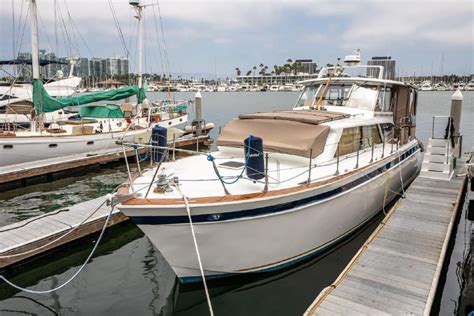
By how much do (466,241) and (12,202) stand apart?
14.0m

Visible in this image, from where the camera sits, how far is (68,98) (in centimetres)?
2002

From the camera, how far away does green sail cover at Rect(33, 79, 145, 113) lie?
17.5 m

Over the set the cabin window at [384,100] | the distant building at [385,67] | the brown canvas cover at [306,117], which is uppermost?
the distant building at [385,67]

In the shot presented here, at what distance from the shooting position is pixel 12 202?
1351 cm

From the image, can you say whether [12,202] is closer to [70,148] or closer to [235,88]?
[70,148]

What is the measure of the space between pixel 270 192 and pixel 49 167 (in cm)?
1230

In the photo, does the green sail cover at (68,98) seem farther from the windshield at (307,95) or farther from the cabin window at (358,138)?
the cabin window at (358,138)

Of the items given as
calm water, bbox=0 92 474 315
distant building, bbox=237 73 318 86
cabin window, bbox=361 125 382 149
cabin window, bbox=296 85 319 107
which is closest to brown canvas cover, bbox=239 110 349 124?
cabin window, bbox=361 125 382 149

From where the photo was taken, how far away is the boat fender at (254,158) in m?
7.32

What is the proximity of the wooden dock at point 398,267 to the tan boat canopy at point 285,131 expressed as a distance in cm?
236

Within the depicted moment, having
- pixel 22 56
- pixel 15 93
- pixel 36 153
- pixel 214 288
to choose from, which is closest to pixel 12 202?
pixel 36 153

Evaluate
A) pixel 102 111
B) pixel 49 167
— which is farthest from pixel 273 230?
pixel 102 111

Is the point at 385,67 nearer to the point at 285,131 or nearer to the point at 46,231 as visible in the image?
the point at 285,131

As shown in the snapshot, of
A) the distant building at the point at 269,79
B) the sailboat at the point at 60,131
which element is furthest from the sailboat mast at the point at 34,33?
the distant building at the point at 269,79
